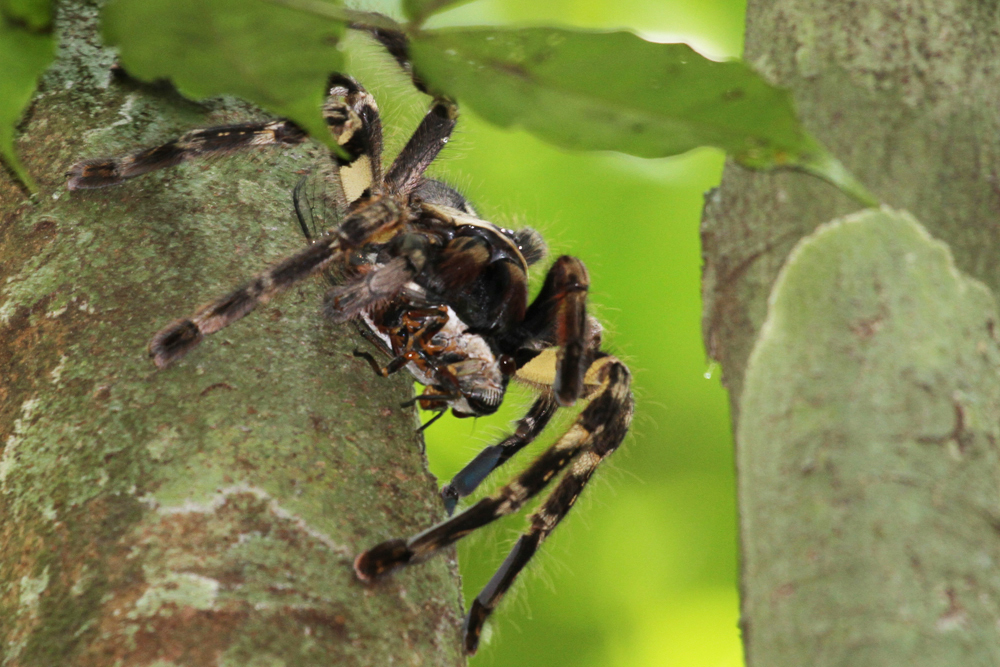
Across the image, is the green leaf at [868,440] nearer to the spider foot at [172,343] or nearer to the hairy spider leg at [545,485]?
the hairy spider leg at [545,485]

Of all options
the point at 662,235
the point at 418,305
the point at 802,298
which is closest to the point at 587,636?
the point at 662,235

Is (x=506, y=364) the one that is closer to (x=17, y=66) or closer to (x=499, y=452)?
(x=499, y=452)

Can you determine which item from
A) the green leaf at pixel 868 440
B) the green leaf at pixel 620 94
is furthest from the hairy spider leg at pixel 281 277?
the green leaf at pixel 868 440

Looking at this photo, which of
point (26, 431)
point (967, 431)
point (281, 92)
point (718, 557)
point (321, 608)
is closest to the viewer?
point (967, 431)

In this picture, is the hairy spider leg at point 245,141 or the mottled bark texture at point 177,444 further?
the hairy spider leg at point 245,141

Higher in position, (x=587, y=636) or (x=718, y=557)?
(x=718, y=557)

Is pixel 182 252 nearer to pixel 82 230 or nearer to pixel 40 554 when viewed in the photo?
pixel 82 230

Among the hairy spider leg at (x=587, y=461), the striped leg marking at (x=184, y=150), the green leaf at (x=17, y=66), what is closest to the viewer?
the green leaf at (x=17, y=66)
